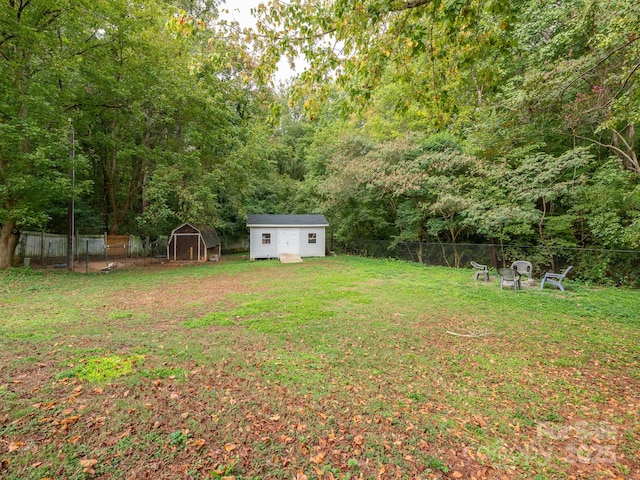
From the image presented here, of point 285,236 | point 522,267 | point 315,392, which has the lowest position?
point 315,392

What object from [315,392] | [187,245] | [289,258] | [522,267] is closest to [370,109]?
[522,267]

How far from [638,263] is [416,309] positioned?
26.5 ft

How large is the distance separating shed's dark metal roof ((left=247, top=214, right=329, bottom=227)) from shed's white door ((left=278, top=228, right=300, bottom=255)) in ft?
1.40

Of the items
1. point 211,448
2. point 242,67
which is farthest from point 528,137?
point 211,448

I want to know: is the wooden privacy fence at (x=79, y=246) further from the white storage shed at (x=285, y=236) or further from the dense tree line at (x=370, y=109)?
the white storage shed at (x=285, y=236)

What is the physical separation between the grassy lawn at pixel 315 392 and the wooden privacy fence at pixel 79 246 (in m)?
8.61

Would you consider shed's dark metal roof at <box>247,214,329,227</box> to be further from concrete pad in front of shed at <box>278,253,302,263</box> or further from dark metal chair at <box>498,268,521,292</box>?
dark metal chair at <box>498,268,521,292</box>

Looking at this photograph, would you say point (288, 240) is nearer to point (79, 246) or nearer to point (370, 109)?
point (370, 109)

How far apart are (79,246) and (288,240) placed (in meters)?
11.4

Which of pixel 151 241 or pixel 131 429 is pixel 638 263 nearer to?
pixel 131 429

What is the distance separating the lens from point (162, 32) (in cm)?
1311

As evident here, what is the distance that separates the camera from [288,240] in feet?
64.5

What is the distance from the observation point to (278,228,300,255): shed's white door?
19.6m

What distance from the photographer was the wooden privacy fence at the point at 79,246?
12.8 m
